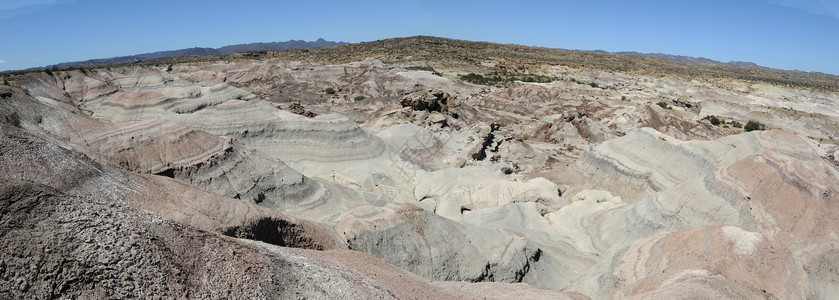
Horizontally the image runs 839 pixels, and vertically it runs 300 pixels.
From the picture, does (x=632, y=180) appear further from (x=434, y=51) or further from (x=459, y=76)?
(x=434, y=51)

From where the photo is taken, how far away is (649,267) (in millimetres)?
9398

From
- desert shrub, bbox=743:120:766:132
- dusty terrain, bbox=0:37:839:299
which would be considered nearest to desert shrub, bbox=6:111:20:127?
dusty terrain, bbox=0:37:839:299

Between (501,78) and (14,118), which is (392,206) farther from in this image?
(501,78)

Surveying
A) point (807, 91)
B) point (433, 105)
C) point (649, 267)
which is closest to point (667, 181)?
point (649, 267)

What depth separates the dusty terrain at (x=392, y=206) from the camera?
13.8 ft

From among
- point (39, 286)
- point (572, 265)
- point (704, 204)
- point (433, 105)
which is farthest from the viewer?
point (433, 105)

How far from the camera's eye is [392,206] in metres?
11.7

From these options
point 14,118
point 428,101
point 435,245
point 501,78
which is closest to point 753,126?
point 428,101

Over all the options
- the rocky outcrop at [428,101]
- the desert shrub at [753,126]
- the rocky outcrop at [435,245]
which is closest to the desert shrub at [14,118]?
the rocky outcrop at [435,245]

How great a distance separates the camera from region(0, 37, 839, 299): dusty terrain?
Answer: 13.8ft

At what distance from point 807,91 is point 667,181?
80351mm

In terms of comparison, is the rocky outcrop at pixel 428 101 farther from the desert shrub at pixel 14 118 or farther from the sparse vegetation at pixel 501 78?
the sparse vegetation at pixel 501 78

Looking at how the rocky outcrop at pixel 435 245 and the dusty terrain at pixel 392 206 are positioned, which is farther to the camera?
the rocky outcrop at pixel 435 245

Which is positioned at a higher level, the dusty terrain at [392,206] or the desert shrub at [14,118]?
the desert shrub at [14,118]
